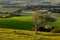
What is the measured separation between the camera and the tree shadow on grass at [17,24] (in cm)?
844

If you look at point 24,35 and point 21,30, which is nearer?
point 24,35

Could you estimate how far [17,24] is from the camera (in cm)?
855

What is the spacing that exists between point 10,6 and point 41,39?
9.29 ft

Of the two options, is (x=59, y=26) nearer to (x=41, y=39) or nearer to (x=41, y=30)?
(x=41, y=30)

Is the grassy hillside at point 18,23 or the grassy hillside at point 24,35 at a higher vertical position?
the grassy hillside at point 18,23

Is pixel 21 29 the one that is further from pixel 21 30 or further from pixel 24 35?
pixel 24 35

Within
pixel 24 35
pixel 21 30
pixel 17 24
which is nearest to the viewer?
pixel 24 35

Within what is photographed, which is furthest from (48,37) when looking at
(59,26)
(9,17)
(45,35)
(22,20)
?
(9,17)

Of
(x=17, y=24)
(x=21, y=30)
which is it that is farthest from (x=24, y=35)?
(x=17, y=24)

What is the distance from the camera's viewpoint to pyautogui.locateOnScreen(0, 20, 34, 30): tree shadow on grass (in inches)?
332

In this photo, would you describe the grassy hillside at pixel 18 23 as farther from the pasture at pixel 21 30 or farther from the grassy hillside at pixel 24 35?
the grassy hillside at pixel 24 35

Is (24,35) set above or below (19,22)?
below

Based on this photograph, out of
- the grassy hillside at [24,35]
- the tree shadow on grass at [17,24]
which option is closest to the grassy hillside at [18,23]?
the tree shadow on grass at [17,24]

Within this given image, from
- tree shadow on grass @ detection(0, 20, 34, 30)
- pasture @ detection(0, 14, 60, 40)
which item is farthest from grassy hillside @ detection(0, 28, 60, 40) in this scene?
tree shadow on grass @ detection(0, 20, 34, 30)
